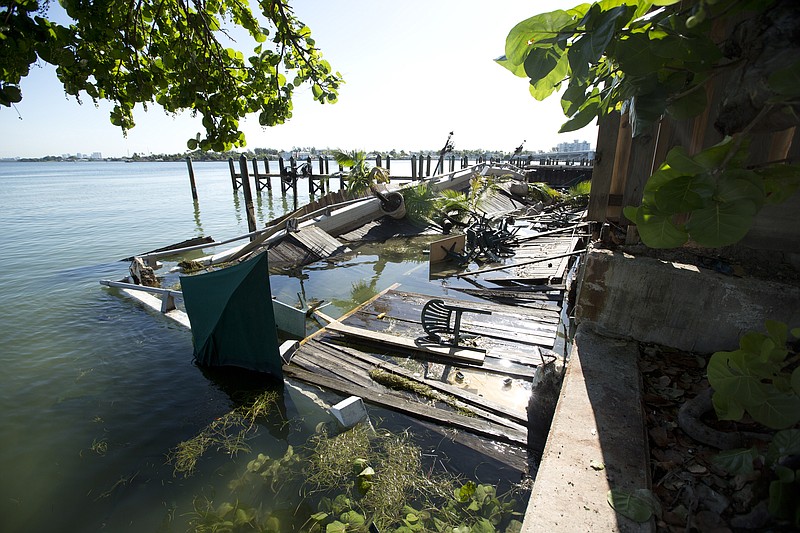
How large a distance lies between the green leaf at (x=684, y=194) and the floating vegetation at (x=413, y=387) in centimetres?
443

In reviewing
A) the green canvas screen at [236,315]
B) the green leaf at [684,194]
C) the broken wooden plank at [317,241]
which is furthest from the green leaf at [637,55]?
the broken wooden plank at [317,241]

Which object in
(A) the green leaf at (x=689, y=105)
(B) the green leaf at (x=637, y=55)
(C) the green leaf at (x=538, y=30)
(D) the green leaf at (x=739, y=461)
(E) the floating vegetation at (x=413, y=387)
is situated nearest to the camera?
(B) the green leaf at (x=637, y=55)

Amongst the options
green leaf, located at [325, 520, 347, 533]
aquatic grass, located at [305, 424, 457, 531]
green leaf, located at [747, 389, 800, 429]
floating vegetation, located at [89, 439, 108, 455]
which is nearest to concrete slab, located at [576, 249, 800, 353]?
green leaf, located at [747, 389, 800, 429]

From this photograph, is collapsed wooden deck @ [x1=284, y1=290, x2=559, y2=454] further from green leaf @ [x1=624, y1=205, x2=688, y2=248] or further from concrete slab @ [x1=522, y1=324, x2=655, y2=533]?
green leaf @ [x1=624, y1=205, x2=688, y2=248]

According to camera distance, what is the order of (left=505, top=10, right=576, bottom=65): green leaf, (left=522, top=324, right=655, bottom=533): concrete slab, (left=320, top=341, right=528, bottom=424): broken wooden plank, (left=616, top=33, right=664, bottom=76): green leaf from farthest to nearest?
(left=320, top=341, right=528, bottom=424): broken wooden plank
(left=522, top=324, right=655, bottom=533): concrete slab
(left=505, top=10, right=576, bottom=65): green leaf
(left=616, top=33, right=664, bottom=76): green leaf

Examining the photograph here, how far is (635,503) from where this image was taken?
77.2 inches

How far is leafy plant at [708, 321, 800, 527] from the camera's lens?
149cm

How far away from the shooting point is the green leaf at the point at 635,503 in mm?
1903

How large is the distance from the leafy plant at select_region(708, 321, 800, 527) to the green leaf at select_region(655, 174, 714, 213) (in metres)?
0.65

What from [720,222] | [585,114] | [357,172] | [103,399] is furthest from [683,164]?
[357,172]

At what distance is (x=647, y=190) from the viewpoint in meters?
1.59

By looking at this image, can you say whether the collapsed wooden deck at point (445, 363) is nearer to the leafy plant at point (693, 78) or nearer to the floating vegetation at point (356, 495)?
the floating vegetation at point (356, 495)

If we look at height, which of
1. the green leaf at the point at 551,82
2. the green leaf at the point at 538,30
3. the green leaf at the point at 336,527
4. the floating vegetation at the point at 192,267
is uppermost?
the green leaf at the point at 538,30

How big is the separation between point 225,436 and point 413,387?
302 cm
